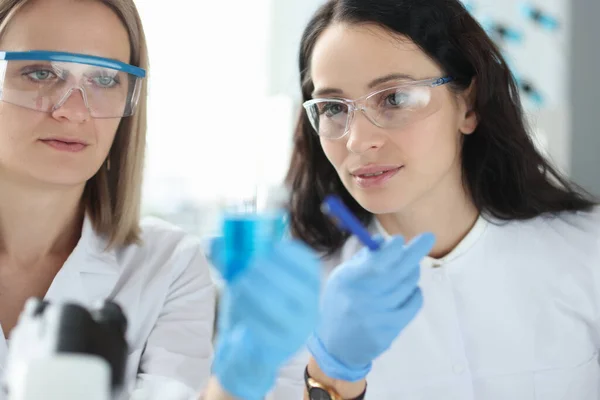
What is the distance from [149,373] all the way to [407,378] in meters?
0.68

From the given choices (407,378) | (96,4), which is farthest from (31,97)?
(407,378)

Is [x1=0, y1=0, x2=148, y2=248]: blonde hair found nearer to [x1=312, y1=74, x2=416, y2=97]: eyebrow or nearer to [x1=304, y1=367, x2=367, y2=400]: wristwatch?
[x1=312, y1=74, x2=416, y2=97]: eyebrow

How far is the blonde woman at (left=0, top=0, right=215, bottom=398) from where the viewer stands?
145cm

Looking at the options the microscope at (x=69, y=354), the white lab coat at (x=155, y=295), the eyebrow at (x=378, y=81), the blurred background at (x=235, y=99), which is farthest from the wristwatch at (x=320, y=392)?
the blurred background at (x=235, y=99)

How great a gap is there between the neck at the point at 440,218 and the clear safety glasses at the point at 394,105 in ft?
0.95

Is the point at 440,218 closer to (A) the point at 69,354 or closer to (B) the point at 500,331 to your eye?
(B) the point at 500,331

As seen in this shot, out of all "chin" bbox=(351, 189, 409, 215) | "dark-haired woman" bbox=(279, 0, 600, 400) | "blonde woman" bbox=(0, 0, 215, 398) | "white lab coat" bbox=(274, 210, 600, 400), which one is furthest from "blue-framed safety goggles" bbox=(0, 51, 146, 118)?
"white lab coat" bbox=(274, 210, 600, 400)

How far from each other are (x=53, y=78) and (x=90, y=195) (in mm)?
491

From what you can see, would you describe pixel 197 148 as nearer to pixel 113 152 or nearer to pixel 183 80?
pixel 183 80

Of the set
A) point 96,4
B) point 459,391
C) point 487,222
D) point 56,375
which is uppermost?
point 96,4

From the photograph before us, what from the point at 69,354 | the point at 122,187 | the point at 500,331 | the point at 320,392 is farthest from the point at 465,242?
the point at 69,354

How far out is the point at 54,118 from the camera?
146 centimetres

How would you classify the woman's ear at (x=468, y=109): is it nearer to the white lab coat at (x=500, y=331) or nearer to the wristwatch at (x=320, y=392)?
the white lab coat at (x=500, y=331)

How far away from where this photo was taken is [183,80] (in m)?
4.39
